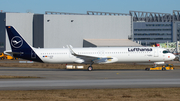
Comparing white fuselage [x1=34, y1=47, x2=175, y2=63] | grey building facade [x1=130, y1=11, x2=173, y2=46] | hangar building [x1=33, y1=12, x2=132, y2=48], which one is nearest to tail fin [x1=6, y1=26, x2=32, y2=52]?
white fuselage [x1=34, y1=47, x2=175, y2=63]

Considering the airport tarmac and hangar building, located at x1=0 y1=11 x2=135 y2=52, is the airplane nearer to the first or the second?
the airport tarmac

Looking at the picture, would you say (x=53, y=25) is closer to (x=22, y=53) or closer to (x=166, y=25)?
(x=22, y=53)

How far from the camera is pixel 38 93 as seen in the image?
18.4 meters

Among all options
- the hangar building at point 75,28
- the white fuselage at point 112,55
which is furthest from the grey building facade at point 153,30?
the white fuselage at point 112,55

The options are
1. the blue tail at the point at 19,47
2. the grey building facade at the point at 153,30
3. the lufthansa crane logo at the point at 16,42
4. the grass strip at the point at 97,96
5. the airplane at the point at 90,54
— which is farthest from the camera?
the grey building facade at the point at 153,30

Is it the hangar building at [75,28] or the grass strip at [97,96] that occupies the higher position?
the hangar building at [75,28]

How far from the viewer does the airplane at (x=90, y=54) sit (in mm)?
41719

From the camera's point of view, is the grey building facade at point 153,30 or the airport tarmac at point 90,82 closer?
the airport tarmac at point 90,82

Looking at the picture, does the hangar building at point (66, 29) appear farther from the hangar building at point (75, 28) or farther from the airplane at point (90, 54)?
the airplane at point (90, 54)

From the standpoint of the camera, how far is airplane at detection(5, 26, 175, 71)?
41.7 meters

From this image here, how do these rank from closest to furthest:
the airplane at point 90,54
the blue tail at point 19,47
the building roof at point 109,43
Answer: the airplane at point 90,54, the blue tail at point 19,47, the building roof at point 109,43

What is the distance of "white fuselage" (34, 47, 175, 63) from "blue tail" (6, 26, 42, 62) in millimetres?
1173

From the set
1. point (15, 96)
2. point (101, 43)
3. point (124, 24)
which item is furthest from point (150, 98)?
point (124, 24)

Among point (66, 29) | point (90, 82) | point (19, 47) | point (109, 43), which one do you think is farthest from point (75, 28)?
point (90, 82)
